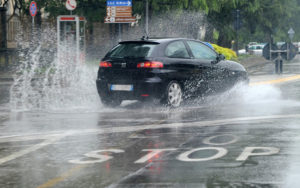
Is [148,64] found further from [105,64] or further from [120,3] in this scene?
[120,3]

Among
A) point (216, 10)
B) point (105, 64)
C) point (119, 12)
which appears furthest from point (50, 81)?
point (216, 10)

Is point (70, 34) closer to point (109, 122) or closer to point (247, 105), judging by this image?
point (247, 105)

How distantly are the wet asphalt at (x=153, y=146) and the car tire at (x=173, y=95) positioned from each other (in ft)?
0.62

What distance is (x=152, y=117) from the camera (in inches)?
536

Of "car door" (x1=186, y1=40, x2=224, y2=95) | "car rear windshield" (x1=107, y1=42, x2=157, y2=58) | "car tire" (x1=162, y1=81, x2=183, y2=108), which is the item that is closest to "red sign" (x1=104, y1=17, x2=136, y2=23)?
"car door" (x1=186, y1=40, x2=224, y2=95)

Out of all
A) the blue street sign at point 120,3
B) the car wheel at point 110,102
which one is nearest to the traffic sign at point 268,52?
the blue street sign at point 120,3

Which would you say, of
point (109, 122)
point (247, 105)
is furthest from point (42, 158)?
point (247, 105)

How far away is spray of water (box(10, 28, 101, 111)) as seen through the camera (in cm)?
1662

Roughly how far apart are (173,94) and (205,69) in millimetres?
1332

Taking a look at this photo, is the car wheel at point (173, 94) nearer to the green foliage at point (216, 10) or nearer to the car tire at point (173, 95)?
the car tire at point (173, 95)

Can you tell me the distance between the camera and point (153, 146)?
32.1 ft

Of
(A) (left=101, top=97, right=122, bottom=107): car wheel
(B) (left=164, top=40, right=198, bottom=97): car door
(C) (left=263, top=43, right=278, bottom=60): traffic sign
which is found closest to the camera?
(B) (left=164, top=40, right=198, bottom=97): car door

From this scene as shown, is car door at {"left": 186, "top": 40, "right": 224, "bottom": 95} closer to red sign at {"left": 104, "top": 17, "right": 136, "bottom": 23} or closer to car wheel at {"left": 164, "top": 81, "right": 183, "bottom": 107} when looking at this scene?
car wheel at {"left": 164, "top": 81, "right": 183, "bottom": 107}

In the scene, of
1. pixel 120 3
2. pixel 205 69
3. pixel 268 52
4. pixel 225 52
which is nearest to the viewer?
pixel 205 69
